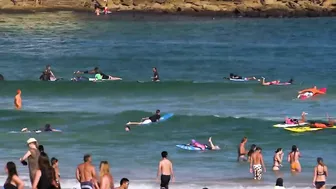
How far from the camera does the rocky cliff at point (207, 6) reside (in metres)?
75.7

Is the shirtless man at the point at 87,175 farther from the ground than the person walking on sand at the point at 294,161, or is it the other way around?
the shirtless man at the point at 87,175

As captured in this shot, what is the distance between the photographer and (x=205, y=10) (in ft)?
251

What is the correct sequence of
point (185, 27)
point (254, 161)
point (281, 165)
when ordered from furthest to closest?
point (185, 27), point (281, 165), point (254, 161)

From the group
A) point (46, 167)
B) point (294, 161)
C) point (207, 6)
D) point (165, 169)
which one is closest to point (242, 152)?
point (294, 161)

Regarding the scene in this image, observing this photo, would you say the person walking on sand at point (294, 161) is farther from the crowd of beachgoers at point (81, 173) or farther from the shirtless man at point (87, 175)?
the shirtless man at point (87, 175)

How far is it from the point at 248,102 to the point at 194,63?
14627mm

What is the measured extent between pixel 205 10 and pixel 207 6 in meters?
0.69

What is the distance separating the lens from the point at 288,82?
137ft

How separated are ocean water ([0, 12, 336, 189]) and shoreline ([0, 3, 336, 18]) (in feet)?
5.00

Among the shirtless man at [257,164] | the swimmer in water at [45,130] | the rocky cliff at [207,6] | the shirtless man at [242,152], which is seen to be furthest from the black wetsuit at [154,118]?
the rocky cliff at [207,6]

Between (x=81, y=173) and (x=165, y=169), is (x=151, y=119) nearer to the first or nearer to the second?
(x=165, y=169)

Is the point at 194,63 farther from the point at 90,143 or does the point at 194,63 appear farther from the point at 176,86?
the point at 90,143

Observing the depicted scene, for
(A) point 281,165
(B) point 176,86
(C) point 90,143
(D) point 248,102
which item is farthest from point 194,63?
A: (A) point 281,165

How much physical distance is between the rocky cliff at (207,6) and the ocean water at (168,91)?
209 cm
